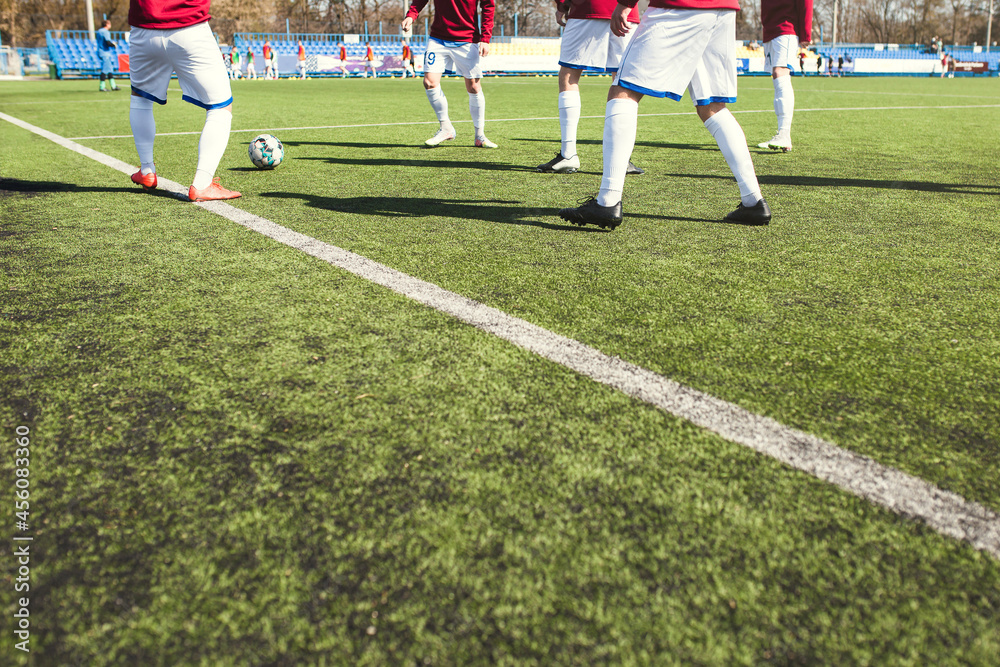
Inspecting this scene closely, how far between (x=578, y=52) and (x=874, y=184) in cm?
267

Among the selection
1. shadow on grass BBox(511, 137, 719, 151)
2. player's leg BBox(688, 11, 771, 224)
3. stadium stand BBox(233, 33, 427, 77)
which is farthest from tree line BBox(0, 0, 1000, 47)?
player's leg BBox(688, 11, 771, 224)

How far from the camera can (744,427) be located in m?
1.82

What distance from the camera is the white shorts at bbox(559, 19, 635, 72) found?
6.12 meters

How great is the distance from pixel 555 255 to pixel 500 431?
6.05 ft

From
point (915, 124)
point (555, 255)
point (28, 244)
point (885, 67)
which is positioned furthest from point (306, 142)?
point (885, 67)

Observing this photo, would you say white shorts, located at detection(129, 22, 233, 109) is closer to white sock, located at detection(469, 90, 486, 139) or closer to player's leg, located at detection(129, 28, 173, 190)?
player's leg, located at detection(129, 28, 173, 190)

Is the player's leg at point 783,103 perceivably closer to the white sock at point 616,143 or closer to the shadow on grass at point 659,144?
the shadow on grass at point 659,144

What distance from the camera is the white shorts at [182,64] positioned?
4664 mm

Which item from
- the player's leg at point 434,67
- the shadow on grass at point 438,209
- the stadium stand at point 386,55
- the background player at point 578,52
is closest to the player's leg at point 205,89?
the shadow on grass at point 438,209

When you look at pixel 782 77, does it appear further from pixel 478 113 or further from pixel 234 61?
pixel 234 61

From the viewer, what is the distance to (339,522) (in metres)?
1.46

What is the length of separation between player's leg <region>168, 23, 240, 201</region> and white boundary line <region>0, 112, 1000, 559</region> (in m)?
2.39

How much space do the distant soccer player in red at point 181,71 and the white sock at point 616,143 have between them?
2.64m

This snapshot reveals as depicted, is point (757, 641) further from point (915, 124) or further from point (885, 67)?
point (885, 67)
